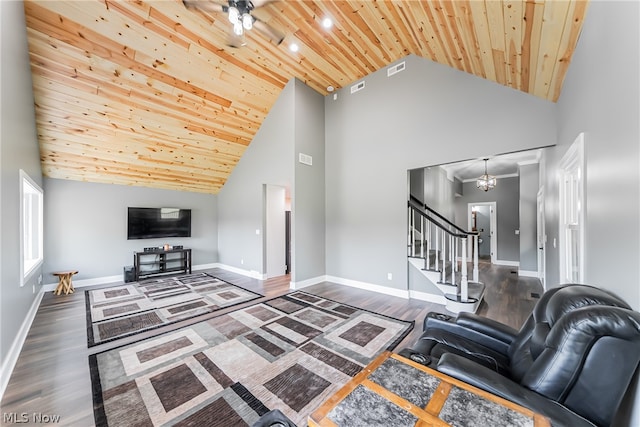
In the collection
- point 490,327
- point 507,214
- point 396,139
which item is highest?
point 396,139

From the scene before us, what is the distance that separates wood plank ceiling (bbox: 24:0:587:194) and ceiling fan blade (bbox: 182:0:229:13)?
349 mm

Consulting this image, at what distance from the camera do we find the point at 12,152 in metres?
2.42

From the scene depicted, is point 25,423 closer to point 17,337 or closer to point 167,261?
point 17,337

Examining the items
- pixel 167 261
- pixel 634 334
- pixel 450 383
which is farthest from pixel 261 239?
pixel 634 334

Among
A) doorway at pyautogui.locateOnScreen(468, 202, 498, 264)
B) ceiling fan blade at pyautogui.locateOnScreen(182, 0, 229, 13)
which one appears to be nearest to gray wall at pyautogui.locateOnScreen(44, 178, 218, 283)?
ceiling fan blade at pyautogui.locateOnScreen(182, 0, 229, 13)

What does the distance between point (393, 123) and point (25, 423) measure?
17.5 ft

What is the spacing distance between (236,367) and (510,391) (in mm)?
2116

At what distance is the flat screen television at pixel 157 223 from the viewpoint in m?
5.64

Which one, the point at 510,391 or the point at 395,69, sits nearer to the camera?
the point at 510,391

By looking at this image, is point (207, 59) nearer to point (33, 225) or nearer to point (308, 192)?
point (308, 192)

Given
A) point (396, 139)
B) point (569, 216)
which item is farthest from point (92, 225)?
point (569, 216)

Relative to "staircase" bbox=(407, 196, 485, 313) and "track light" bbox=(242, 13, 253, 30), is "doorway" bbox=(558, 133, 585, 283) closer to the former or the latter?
"staircase" bbox=(407, 196, 485, 313)

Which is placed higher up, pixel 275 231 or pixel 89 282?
pixel 275 231

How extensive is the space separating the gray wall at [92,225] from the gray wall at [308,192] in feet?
12.2
